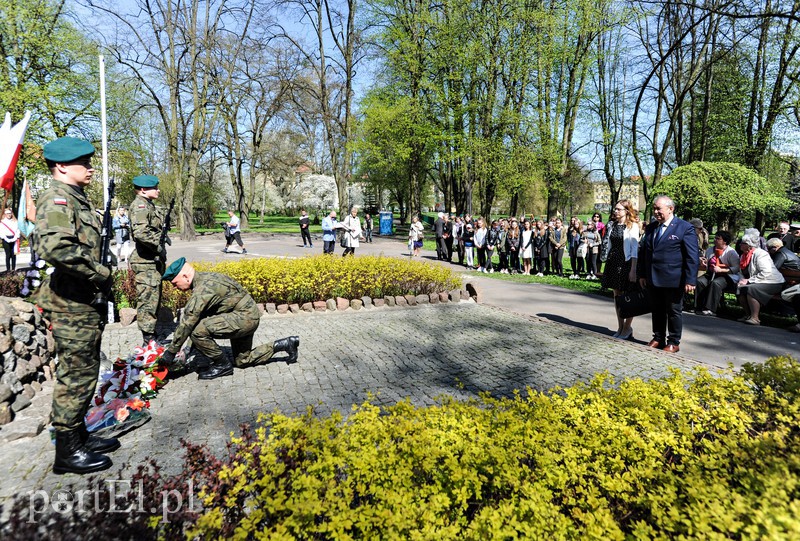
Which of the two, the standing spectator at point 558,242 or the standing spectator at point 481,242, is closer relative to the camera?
the standing spectator at point 558,242

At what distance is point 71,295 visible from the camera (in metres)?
3.19

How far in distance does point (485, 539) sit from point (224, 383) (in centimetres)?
390

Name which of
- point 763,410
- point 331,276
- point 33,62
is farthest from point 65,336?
point 33,62

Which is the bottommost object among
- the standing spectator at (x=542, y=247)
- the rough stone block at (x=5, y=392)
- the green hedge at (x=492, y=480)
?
the rough stone block at (x=5, y=392)

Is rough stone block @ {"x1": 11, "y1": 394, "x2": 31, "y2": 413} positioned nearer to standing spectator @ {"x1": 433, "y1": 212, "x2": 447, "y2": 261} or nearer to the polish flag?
the polish flag

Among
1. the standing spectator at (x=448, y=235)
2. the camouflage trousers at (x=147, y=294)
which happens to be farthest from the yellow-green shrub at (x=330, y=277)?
the standing spectator at (x=448, y=235)

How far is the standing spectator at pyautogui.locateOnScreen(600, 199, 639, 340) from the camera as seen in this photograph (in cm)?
644

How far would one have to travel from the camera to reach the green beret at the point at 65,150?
318 centimetres

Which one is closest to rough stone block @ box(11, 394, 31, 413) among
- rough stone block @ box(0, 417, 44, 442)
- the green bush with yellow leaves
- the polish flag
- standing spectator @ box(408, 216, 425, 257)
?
rough stone block @ box(0, 417, 44, 442)

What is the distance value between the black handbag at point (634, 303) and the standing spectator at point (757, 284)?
308 centimetres

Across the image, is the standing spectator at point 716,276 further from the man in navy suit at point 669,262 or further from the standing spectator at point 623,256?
the man in navy suit at point 669,262

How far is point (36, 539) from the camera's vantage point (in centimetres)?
160

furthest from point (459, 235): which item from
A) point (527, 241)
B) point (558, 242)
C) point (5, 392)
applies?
point (5, 392)

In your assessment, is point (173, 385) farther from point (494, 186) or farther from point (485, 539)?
point (494, 186)
